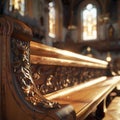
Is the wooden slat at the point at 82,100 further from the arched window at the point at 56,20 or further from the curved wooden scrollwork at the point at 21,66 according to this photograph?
the arched window at the point at 56,20

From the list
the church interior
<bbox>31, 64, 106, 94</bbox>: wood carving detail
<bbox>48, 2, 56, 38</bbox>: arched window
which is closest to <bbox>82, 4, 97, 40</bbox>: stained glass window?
<bbox>48, 2, 56, 38</bbox>: arched window

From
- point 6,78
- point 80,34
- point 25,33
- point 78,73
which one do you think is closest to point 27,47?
point 25,33

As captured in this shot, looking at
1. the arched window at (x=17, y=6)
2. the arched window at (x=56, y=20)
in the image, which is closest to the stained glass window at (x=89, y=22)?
the arched window at (x=56, y=20)

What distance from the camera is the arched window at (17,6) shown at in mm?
12109

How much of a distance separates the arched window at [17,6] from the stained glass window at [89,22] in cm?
723

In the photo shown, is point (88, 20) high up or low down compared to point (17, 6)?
up

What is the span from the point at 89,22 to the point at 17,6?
26.5ft

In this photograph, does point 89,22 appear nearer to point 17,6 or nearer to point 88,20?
point 88,20

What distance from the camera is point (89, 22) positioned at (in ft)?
63.6

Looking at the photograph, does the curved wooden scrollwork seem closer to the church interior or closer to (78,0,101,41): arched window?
the church interior

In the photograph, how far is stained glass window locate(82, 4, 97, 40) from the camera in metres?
19.2

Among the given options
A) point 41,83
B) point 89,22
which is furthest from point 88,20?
point 41,83

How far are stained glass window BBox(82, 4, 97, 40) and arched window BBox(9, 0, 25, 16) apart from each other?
7.23m

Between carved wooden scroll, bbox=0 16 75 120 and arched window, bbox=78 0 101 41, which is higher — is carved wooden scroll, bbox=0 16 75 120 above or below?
below
